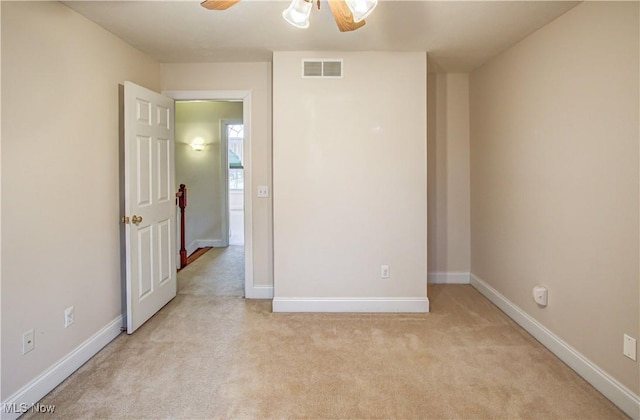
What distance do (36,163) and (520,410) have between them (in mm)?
2929

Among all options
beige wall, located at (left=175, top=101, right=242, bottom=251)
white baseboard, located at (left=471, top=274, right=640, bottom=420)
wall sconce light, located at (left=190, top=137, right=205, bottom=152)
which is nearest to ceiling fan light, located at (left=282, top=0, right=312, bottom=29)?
white baseboard, located at (left=471, top=274, right=640, bottom=420)

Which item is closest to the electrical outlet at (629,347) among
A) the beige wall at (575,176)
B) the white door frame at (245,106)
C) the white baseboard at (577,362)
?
the beige wall at (575,176)

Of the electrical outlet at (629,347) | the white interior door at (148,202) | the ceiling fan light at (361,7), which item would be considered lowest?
the electrical outlet at (629,347)

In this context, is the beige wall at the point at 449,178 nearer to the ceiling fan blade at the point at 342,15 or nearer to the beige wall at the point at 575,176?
the beige wall at the point at 575,176

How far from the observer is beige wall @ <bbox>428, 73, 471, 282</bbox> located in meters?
3.95

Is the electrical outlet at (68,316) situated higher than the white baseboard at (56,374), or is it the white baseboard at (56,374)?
the electrical outlet at (68,316)

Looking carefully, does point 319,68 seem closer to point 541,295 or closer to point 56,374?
point 541,295

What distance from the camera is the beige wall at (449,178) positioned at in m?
3.95

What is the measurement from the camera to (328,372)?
2266 millimetres

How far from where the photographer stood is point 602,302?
209 centimetres

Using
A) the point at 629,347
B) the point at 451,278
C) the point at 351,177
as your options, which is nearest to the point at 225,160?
the point at 351,177

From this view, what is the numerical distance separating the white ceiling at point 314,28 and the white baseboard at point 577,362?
2.18 meters

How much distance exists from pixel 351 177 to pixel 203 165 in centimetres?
380

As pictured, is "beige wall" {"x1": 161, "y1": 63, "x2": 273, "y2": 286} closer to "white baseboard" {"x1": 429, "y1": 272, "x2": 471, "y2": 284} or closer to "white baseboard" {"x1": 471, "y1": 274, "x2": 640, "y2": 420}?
"white baseboard" {"x1": 429, "y1": 272, "x2": 471, "y2": 284}
